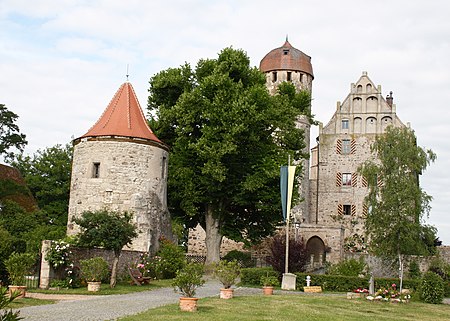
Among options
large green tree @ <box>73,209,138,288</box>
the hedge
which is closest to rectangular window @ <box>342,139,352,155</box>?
the hedge

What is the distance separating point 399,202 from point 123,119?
47.6 ft

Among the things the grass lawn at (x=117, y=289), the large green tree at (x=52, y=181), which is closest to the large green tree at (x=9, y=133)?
the large green tree at (x=52, y=181)

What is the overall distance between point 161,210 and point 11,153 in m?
15.5

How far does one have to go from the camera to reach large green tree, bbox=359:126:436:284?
30828 mm

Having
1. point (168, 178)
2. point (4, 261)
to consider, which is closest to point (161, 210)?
point (168, 178)

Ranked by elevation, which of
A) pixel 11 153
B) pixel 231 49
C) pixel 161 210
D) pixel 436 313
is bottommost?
pixel 436 313

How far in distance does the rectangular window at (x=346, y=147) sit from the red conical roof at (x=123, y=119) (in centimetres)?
2435

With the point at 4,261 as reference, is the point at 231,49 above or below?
above

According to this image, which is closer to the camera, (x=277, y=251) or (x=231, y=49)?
(x=277, y=251)

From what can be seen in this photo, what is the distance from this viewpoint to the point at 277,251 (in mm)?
26281

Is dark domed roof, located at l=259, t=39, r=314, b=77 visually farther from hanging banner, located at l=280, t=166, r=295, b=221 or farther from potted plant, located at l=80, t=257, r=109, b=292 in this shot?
potted plant, located at l=80, t=257, r=109, b=292

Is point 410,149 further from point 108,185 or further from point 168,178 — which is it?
point 108,185

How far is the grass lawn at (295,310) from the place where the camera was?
44.6 feet

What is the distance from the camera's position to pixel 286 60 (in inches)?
1962
